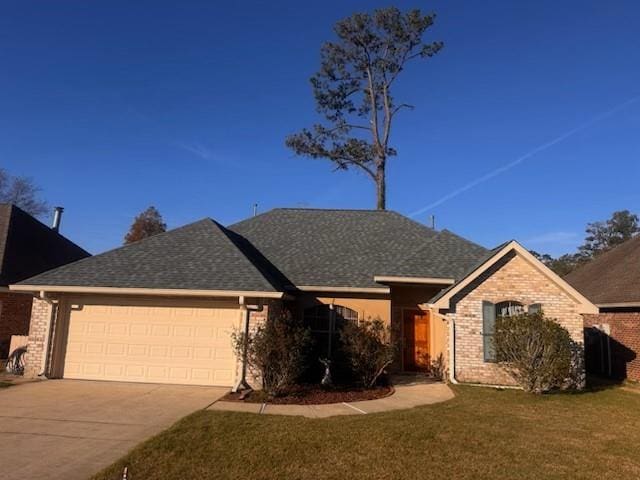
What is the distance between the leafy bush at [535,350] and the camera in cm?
1215

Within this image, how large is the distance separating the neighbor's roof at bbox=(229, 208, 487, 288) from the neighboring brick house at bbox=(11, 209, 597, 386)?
9 centimetres

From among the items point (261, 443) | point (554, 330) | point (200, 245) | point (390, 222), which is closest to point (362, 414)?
point (261, 443)

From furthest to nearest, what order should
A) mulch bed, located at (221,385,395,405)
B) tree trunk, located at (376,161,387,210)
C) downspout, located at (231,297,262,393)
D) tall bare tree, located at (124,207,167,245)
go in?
tall bare tree, located at (124,207,167,245) → tree trunk, located at (376,161,387,210) → downspout, located at (231,297,262,393) → mulch bed, located at (221,385,395,405)

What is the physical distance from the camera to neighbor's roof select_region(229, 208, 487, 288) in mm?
15680

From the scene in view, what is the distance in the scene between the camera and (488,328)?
543 inches

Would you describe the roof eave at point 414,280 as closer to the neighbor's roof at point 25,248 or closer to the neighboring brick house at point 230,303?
the neighboring brick house at point 230,303

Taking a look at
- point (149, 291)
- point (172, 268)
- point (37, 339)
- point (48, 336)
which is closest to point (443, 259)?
point (172, 268)

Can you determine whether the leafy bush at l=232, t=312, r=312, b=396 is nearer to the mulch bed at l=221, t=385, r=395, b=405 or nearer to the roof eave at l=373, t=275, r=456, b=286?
the mulch bed at l=221, t=385, r=395, b=405

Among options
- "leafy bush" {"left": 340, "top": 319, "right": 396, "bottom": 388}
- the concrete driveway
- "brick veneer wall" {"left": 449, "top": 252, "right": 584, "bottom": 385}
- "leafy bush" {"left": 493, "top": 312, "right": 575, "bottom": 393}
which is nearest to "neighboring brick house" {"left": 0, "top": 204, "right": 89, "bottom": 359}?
the concrete driveway

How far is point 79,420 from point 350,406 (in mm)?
5575

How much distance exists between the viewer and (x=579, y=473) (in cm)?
658

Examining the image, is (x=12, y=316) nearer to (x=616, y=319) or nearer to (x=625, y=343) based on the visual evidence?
(x=625, y=343)

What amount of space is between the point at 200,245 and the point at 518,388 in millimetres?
10672

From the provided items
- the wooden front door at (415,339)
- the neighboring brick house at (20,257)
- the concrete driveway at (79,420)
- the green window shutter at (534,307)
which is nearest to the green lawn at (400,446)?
the concrete driveway at (79,420)
